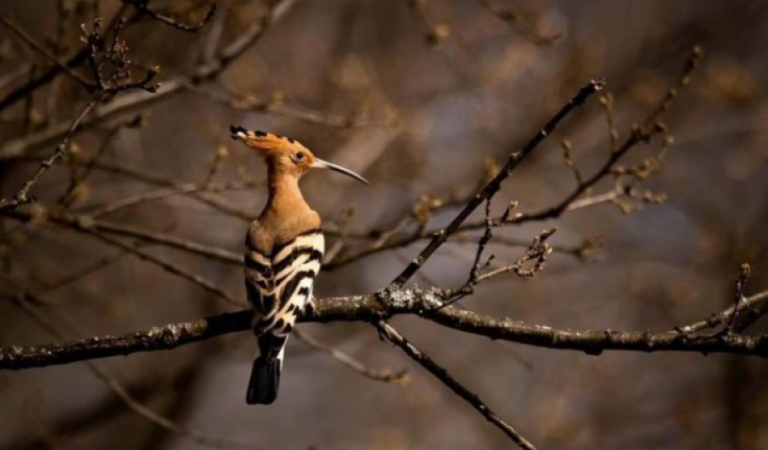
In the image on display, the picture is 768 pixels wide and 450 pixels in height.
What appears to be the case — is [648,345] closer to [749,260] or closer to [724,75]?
[749,260]

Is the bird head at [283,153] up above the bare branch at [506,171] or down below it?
above

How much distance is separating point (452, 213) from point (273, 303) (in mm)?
2417

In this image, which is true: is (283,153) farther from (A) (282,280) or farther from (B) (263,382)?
(B) (263,382)

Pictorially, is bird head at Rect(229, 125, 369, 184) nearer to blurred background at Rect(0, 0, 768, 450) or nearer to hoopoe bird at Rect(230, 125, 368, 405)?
hoopoe bird at Rect(230, 125, 368, 405)

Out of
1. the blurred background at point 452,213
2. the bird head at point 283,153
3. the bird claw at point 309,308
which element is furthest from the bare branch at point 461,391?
the blurred background at point 452,213

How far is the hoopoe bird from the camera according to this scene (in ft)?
12.1

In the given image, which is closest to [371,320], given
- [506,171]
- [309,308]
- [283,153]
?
[309,308]

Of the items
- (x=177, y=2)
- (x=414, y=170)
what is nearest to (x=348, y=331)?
(x=414, y=170)

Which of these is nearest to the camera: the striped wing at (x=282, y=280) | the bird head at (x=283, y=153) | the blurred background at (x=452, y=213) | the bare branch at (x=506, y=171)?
the bare branch at (x=506, y=171)

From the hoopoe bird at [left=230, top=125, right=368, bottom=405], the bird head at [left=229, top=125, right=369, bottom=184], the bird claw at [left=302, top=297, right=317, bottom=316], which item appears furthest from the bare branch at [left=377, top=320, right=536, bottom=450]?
the bird head at [left=229, top=125, right=369, bottom=184]

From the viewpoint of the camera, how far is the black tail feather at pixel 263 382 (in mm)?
3697

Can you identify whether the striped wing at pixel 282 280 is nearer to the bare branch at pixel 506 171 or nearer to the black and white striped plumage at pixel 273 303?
the black and white striped plumage at pixel 273 303

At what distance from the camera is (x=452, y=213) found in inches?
235

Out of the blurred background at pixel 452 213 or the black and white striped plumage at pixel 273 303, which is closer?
the black and white striped plumage at pixel 273 303
